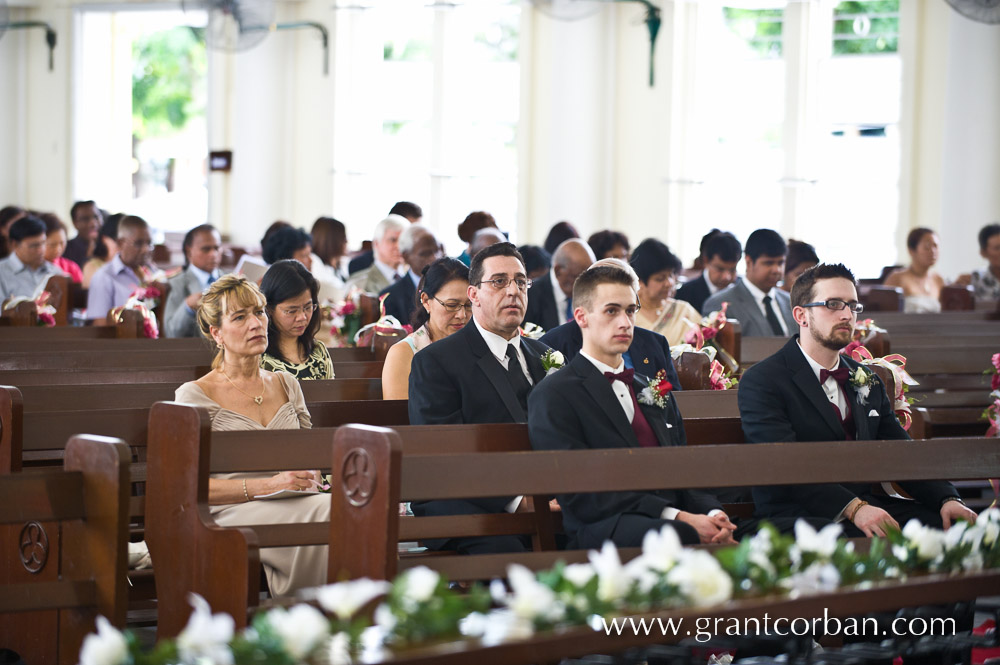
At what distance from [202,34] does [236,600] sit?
12008 mm

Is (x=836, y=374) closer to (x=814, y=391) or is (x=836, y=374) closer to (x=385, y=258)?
(x=814, y=391)

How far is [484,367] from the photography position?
4.67 metres

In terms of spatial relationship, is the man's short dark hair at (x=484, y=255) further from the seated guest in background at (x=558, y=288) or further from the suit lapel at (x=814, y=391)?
the seated guest in background at (x=558, y=288)

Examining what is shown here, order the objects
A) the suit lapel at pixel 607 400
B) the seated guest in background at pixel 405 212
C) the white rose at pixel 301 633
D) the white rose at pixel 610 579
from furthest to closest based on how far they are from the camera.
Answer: the seated guest in background at pixel 405 212 → the suit lapel at pixel 607 400 → the white rose at pixel 610 579 → the white rose at pixel 301 633

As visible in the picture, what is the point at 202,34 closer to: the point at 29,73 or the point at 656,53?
the point at 29,73

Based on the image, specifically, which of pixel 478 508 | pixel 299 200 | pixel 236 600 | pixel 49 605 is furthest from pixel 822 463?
pixel 299 200

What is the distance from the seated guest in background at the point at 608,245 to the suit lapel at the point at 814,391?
4.11 metres

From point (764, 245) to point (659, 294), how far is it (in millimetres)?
990

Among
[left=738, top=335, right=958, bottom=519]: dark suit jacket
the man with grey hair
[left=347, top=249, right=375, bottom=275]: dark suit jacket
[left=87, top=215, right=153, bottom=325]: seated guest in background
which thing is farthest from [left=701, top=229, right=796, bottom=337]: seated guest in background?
[left=87, top=215, right=153, bottom=325]: seated guest in background

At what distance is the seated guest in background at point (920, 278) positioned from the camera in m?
10.2

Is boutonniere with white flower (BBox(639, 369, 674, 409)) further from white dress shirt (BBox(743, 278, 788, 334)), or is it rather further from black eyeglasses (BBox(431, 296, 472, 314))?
white dress shirt (BBox(743, 278, 788, 334))

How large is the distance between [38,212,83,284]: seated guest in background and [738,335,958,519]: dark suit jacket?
7.05 m

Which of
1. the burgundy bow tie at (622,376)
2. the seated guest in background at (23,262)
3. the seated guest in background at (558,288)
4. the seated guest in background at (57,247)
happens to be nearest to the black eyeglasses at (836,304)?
the burgundy bow tie at (622,376)

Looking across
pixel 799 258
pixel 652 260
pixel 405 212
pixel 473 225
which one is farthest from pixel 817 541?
pixel 405 212
